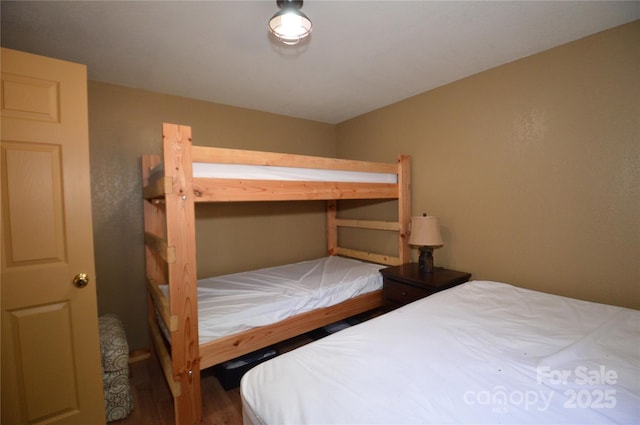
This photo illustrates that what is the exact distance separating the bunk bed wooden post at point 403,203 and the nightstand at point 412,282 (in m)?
0.24

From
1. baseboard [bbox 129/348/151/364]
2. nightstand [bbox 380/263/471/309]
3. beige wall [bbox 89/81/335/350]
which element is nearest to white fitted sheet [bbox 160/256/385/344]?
nightstand [bbox 380/263/471/309]

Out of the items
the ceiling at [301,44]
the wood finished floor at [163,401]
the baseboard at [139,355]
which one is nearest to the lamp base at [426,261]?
the ceiling at [301,44]

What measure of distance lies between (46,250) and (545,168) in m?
2.97

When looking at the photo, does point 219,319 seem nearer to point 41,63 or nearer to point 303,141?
point 41,63

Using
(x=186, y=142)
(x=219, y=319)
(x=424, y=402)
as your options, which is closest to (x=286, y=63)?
(x=186, y=142)

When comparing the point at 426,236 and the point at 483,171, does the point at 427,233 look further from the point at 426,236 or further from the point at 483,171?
the point at 483,171

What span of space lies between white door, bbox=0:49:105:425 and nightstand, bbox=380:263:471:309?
1989 millimetres

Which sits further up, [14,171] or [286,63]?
[286,63]

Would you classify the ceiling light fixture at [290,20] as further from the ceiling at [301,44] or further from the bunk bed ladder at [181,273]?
the bunk bed ladder at [181,273]

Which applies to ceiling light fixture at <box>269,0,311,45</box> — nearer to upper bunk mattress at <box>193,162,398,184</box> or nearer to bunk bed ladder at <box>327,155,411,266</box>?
upper bunk mattress at <box>193,162,398,184</box>

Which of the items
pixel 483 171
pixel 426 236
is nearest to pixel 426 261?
pixel 426 236

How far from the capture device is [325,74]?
2195mm

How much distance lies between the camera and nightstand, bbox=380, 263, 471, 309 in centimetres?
212

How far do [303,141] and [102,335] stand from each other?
102 inches
